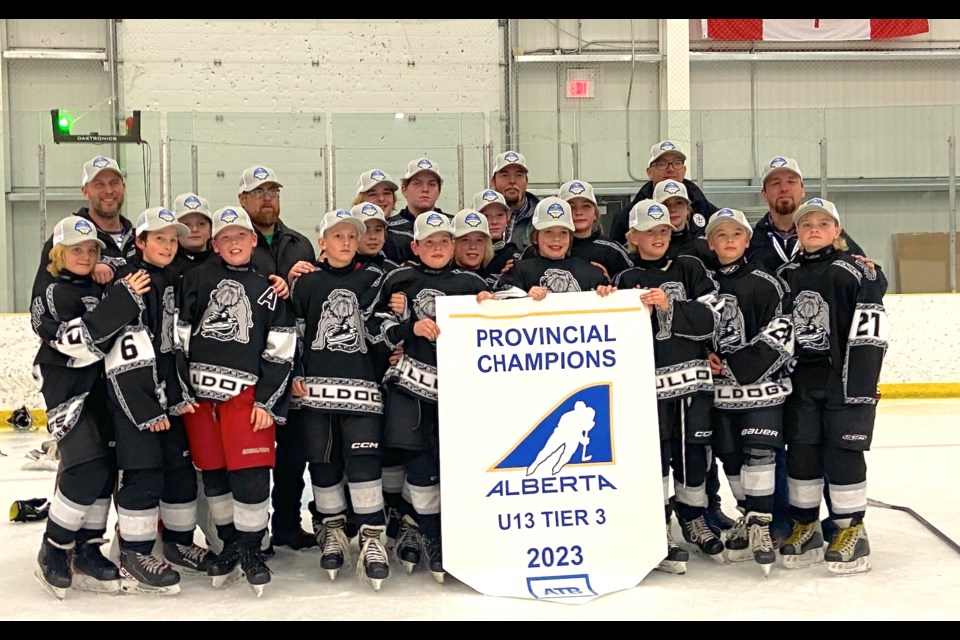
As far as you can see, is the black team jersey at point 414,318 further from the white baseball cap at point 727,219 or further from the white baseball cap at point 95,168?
the white baseball cap at point 95,168

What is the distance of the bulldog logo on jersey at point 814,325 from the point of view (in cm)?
377

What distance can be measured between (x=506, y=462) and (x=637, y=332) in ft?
2.09

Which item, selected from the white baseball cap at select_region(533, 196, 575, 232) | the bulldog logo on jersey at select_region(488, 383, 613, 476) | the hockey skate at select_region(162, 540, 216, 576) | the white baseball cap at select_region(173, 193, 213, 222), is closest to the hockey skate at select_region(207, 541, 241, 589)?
the hockey skate at select_region(162, 540, 216, 576)

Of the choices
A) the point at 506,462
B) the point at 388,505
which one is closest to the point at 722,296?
the point at 506,462

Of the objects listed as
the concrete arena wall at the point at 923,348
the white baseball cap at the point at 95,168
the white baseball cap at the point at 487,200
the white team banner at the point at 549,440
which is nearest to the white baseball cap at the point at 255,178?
the white baseball cap at the point at 95,168

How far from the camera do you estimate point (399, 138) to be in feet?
27.9

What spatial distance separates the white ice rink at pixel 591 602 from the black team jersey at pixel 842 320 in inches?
25.3

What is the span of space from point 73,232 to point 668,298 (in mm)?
→ 2014

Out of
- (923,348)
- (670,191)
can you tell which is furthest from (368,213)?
(923,348)

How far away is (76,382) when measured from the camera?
3568 mm

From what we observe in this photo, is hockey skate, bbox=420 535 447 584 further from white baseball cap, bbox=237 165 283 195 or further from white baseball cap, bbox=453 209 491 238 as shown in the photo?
white baseball cap, bbox=237 165 283 195

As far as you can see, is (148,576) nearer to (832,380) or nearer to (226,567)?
(226,567)

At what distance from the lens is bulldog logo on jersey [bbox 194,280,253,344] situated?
11.9ft

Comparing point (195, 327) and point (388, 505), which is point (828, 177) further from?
point (195, 327)
